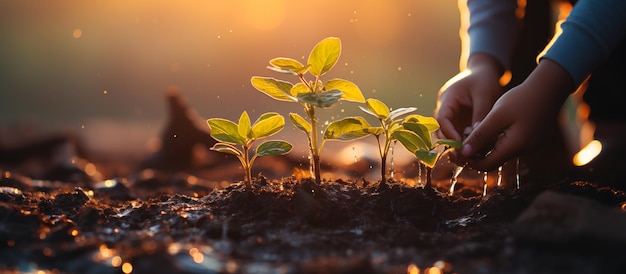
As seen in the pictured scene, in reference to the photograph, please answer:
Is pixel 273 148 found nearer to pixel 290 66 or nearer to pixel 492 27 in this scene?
pixel 290 66

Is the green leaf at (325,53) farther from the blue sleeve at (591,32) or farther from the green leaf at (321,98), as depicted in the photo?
the blue sleeve at (591,32)

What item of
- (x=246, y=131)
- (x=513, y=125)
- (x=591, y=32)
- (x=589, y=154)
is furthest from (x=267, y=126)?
(x=589, y=154)

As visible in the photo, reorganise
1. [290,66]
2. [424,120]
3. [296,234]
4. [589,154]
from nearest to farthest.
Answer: [296,234]
[290,66]
[424,120]
[589,154]

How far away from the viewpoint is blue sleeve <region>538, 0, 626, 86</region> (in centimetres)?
224

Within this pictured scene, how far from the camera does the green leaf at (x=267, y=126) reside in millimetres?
1886

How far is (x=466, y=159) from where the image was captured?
2.07 meters

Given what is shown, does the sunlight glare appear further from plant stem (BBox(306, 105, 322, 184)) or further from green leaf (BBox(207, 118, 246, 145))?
green leaf (BBox(207, 118, 246, 145))

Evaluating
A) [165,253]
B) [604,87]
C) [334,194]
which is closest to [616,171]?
[604,87]

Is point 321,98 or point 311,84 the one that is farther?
point 311,84

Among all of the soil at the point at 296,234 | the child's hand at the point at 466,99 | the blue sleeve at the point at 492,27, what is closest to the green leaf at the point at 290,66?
the soil at the point at 296,234

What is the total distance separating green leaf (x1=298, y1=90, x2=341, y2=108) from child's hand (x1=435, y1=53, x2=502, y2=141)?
0.74 meters

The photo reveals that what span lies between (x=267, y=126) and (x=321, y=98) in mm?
253

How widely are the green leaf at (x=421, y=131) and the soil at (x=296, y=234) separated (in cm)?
21

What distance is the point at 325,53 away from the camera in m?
1.90
